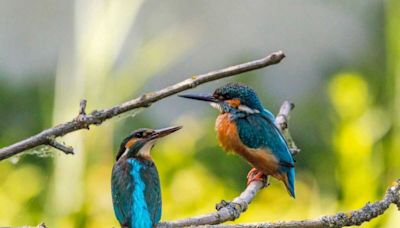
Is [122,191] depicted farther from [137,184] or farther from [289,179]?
[289,179]

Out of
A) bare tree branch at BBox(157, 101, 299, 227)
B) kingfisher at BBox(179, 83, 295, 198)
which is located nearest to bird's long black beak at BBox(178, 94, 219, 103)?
kingfisher at BBox(179, 83, 295, 198)

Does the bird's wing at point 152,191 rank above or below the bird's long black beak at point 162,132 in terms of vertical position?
below

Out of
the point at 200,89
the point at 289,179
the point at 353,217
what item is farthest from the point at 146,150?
the point at 200,89

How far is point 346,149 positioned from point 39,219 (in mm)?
650

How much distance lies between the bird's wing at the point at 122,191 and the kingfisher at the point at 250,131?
0.22 meters

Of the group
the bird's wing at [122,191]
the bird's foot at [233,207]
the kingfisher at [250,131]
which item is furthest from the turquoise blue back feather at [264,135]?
the bird's wing at [122,191]

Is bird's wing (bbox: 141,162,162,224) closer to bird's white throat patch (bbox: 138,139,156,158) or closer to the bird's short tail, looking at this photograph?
bird's white throat patch (bbox: 138,139,156,158)

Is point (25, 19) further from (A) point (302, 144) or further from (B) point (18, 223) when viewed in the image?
(B) point (18, 223)

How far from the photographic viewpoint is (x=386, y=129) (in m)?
2.20

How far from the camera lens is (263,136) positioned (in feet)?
3.95

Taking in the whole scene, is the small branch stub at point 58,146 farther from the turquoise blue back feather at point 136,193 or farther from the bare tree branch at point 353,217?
the bare tree branch at point 353,217

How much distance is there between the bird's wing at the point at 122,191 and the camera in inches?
37.0

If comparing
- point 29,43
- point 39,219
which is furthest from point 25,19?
point 39,219

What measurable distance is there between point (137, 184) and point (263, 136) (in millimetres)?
284
